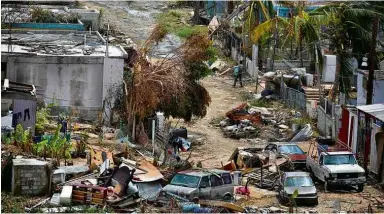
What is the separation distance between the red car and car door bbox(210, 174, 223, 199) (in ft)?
18.5

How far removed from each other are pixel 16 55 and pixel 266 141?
1067 cm

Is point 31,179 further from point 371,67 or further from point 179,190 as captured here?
point 371,67

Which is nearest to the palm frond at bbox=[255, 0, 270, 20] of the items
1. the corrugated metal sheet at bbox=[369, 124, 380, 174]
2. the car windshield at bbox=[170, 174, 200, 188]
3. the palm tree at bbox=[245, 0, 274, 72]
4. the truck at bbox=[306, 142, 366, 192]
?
the palm tree at bbox=[245, 0, 274, 72]

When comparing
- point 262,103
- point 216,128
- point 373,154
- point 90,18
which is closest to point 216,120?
point 216,128

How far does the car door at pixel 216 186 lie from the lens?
87.0 ft

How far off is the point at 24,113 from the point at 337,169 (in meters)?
11.2

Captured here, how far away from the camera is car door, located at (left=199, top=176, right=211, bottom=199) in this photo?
26.2 m

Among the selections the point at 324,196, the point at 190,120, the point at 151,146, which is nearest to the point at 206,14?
the point at 190,120

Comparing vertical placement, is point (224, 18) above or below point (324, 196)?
above

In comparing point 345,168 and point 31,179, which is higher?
point 31,179

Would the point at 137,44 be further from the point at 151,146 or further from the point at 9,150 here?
the point at 9,150

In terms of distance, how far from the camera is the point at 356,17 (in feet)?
127

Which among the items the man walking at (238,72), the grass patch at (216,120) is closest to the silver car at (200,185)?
the grass patch at (216,120)

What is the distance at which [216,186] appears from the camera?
2664cm
